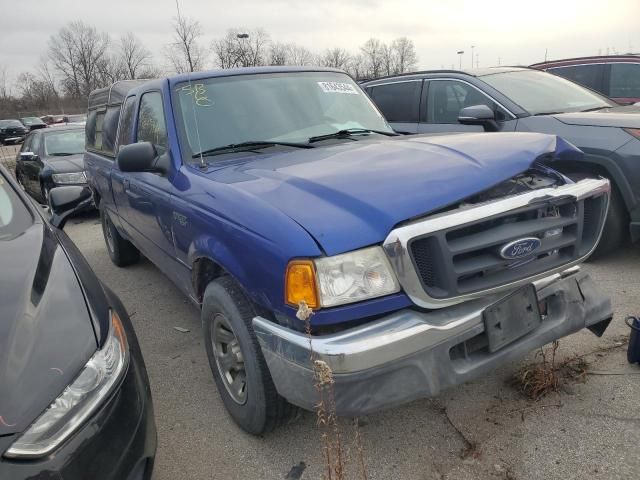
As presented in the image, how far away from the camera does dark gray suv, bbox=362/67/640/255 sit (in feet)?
13.7

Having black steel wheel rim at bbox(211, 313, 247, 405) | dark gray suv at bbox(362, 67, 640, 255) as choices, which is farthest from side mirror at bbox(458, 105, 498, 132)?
black steel wheel rim at bbox(211, 313, 247, 405)

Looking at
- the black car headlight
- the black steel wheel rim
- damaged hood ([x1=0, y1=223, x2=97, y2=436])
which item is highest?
damaged hood ([x1=0, y1=223, x2=97, y2=436])

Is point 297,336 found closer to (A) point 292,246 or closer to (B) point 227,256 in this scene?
(A) point 292,246

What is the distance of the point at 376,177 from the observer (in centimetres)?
231

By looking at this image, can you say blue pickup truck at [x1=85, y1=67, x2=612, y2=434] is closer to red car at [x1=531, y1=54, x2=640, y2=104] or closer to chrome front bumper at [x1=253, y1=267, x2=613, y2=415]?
chrome front bumper at [x1=253, y1=267, x2=613, y2=415]

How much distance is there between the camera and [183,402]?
117 inches

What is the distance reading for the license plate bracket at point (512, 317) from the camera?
7.06ft

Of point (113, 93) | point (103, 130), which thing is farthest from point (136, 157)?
point (113, 93)

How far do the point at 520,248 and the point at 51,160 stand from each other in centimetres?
916

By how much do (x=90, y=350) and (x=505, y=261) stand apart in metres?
1.64

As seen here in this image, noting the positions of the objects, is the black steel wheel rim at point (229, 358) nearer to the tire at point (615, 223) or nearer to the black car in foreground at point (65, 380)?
the black car in foreground at point (65, 380)

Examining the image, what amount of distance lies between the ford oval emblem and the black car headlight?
5.15 ft

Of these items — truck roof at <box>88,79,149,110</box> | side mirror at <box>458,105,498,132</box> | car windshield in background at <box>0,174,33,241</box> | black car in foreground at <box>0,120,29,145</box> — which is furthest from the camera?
black car in foreground at <box>0,120,29,145</box>

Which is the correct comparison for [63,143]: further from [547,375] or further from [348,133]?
[547,375]
